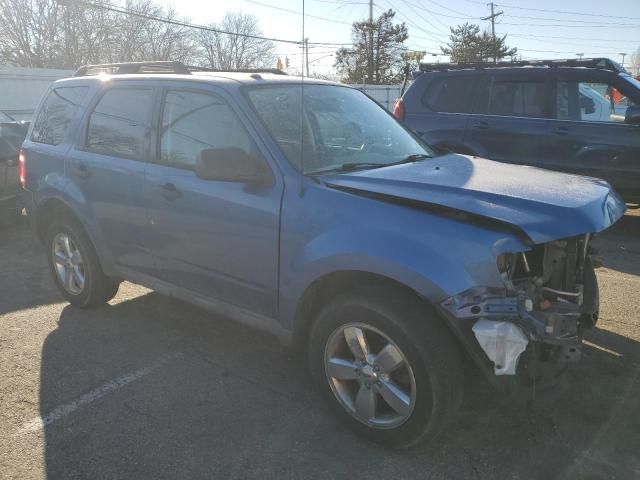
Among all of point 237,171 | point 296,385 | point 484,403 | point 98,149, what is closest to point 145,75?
point 98,149

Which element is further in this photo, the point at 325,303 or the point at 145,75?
the point at 145,75

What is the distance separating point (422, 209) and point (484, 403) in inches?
51.7

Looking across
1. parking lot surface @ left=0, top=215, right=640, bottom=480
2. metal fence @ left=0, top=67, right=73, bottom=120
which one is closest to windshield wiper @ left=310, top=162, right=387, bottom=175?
parking lot surface @ left=0, top=215, right=640, bottom=480

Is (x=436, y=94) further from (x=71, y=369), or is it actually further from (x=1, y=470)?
(x=1, y=470)

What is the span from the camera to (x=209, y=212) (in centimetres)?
316

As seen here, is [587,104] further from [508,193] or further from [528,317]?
[528,317]

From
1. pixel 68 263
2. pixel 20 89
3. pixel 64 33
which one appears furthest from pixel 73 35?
pixel 68 263

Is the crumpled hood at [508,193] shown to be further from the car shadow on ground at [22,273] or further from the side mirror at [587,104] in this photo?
the side mirror at [587,104]

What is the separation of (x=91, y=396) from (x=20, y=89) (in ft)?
56.6

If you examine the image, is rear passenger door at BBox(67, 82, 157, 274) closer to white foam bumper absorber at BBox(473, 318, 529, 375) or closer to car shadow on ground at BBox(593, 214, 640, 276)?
white foam bumper absorber at BBox(473, 318, 529, 375)

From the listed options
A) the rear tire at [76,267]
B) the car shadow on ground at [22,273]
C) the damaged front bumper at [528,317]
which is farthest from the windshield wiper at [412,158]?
the car shadow on ground at [22,273]

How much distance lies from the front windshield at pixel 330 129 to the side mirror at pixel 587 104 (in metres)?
3.81

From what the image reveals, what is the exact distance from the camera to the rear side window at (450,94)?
7.28 metres

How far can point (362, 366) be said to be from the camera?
267cm
